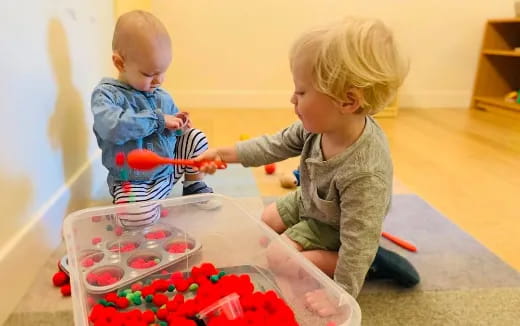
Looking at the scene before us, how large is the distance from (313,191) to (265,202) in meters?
0.35

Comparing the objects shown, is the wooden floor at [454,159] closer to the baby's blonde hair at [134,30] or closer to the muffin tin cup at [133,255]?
the muffin tin cup at [133,255]

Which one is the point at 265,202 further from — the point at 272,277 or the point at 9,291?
the point at 9,291

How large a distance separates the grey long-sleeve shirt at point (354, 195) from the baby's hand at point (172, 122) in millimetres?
301

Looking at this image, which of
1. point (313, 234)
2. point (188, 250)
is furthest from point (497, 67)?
point (188, 250)

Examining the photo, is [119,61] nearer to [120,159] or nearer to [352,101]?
[120,159]

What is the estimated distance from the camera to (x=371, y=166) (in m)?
0.69

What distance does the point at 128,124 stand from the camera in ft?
2.82

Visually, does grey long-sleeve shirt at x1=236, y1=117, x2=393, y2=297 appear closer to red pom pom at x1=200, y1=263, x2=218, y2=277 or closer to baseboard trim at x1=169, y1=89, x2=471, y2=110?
red pom pom at x1=200, y1=263, x2=218, y2=277

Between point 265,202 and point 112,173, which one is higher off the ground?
point 112,173

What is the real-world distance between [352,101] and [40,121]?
544 mm

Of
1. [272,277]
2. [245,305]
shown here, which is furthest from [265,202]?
[245,305]

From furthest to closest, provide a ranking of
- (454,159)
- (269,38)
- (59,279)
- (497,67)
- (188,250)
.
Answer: (497,67) → (269,38) → (454,159) → (188,250) → (59,279)

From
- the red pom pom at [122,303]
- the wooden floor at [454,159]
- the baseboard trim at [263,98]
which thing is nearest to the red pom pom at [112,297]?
the red pom pom at [122,303]

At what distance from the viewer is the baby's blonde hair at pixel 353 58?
0.62 metres
